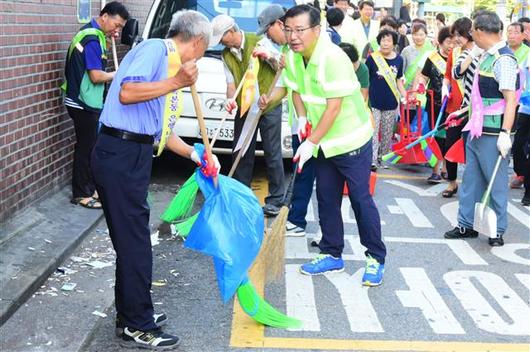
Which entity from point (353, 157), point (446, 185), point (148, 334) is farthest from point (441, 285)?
point (446, 185)

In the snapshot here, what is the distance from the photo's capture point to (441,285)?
5.79 meters

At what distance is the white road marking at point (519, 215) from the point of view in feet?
25.7

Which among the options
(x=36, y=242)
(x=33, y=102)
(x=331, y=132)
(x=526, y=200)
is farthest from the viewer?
(x=526, y=200)

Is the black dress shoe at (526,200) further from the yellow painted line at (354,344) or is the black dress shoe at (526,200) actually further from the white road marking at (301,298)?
the yellow painted line at (354,344)

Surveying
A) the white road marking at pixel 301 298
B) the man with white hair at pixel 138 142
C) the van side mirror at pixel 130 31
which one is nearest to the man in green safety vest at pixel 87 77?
the van side mirror at pixel 130 31

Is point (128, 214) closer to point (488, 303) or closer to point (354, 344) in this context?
point (354, 344)

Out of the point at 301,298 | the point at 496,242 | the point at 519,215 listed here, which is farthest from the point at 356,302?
the point at 519,215

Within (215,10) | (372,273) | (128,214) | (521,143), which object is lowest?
(372,273)

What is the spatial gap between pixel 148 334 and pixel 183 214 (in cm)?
116

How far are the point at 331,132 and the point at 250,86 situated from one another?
53.5 inches

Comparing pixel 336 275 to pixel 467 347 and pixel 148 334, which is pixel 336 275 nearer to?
pixel 467 347

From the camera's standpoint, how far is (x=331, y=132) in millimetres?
5609

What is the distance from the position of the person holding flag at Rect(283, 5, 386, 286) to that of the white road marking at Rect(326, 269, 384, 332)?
0.10m

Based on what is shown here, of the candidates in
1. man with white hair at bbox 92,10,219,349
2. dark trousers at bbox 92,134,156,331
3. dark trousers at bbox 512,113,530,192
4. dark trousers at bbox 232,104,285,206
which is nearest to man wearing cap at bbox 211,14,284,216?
dark trousers at bbox 232,104,285,206
